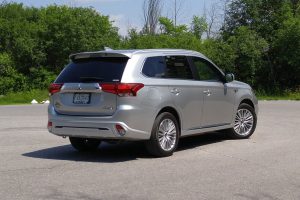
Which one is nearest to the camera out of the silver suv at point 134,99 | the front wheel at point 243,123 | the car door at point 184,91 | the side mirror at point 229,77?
the silver suv at point 134,99

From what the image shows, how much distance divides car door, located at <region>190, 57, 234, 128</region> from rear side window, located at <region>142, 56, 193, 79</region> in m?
0.30

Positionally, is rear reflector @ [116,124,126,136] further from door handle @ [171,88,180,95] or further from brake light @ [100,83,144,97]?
door handle @ [171,88,180,95]

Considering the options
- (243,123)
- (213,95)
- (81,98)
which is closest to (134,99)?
(81,98)

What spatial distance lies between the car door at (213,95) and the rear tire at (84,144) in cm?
205

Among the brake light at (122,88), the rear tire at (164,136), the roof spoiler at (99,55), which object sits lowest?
the rear tire at (164,136)

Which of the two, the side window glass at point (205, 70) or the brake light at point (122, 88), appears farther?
the side window glass at point (205, 70)

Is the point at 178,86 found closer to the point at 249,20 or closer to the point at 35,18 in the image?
the point at 249,20

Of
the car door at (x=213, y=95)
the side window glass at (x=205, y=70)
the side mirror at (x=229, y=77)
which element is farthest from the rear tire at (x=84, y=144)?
the side mirror at (x=229, y=77)

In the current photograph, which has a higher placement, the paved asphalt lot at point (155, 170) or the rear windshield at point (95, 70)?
the rear windshield at point (95, 70)

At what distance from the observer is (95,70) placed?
919 centimetres

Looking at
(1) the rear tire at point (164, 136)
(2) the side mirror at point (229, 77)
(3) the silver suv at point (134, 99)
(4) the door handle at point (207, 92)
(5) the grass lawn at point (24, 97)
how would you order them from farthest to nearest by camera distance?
(5) the grass lawn at point (24, 97), (2) the side mirror at point (229, 77), (4) the door handle at point (207, 92), (1) the rear tire at point (164, 136), (3) the silver suv at point (134, 99)

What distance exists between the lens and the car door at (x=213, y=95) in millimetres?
10328

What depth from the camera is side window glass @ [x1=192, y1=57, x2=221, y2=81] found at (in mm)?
10414

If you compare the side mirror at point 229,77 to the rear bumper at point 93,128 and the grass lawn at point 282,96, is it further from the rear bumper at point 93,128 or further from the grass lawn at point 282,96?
the grass lawn at point 282,96
